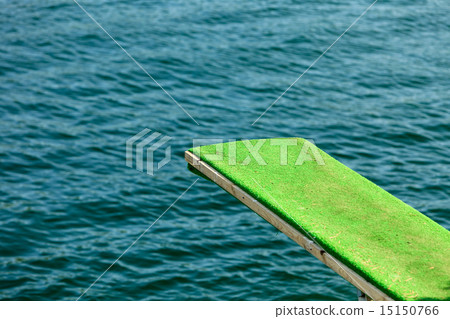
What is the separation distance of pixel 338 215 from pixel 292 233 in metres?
0.60

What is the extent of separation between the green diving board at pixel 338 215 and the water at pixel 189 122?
7.61 ft

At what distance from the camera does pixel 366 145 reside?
1411 cm

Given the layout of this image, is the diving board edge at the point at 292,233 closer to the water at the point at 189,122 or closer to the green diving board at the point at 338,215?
the green diving board at the point at 338,215

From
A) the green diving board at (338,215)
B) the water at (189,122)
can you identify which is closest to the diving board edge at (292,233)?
the green diving board at (338,215)

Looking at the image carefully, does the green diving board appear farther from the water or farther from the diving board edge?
the water

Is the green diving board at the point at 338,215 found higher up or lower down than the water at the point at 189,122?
higher up

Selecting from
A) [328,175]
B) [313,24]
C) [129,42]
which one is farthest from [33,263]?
[313,24]

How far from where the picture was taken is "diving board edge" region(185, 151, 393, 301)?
22.8 ft

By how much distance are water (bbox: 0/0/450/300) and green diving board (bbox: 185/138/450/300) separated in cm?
232

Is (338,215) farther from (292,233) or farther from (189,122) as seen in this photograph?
(189,122)

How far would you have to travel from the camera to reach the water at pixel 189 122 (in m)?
10.8

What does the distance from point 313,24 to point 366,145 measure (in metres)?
6.18

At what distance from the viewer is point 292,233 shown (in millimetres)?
7648
